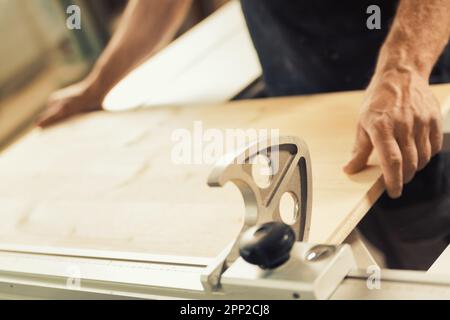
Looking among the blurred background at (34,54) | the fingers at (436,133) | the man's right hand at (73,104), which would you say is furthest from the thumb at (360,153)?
the blurred background at (34,54)

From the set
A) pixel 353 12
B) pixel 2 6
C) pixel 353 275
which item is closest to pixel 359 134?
pixel 353 275

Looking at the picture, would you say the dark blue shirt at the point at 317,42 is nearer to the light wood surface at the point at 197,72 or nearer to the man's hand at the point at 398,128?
the light wood surface at the point at 197,72

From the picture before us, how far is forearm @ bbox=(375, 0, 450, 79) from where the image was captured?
1061 mm

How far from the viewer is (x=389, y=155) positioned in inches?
37.1

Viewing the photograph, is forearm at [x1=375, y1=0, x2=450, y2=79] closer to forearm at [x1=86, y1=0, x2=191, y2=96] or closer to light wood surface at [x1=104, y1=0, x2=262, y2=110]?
light wood surface at [x1=104, y1=0, x2=262, y2=110]

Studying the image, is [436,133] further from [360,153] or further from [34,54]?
[34,54]

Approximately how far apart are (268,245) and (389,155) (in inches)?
15.8

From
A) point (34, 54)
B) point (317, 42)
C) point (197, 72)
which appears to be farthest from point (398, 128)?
point (34, 54)

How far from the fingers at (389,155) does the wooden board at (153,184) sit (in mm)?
27

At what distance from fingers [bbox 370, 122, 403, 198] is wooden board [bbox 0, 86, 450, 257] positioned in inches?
1.1

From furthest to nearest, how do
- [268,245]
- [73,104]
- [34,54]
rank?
[34,54] → [73,104] → [268,245]

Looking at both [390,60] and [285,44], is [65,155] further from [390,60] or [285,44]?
[390,60]

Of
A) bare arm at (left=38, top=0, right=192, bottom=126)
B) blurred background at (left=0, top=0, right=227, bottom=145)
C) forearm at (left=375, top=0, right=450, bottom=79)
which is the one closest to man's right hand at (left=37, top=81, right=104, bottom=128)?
bare arm at (left=38, top=0, right=192, bottom=126)

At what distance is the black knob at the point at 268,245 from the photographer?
608 millimetres
